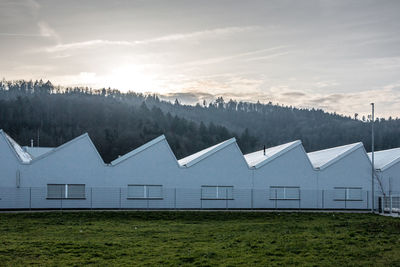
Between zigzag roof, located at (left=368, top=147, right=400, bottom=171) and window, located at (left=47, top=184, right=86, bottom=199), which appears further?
zigzag roof, located at (left=368, top=147, right=400, bottom=171)

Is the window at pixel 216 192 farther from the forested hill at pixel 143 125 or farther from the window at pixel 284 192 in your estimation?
the forested hill at pixel 143 125

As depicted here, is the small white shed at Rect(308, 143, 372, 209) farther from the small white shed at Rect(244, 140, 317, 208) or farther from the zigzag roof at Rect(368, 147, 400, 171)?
the zigzag roof at Rect(368, 147, 400, 171)

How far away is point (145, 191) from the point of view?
1570 inches

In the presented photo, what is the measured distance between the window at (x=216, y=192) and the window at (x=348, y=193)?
9.75 m

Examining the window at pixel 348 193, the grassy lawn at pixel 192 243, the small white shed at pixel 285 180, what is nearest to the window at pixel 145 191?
the small white shed at pixel 285 180

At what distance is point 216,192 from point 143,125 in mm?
94242

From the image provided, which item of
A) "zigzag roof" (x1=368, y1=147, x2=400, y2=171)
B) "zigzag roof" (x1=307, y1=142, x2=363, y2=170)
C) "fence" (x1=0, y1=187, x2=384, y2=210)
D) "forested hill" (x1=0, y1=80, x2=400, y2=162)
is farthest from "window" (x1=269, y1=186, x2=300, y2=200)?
"forested hill" (x1=0, y1=80, x2=400, y2=162)

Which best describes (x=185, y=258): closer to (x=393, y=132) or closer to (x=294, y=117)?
(x=393, y=132)

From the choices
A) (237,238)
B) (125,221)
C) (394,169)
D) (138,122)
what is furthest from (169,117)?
(237,238)

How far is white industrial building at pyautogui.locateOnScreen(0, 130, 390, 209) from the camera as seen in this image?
3778cm

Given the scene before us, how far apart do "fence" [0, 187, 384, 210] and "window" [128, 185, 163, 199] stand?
116mm

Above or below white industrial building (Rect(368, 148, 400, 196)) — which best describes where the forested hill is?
above

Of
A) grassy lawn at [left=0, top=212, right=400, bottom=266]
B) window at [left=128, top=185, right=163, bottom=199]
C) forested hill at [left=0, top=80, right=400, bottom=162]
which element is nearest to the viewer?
grassy lawn at [left=0, top=212, right=400, bottom=266]

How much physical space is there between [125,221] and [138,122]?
10864cm
